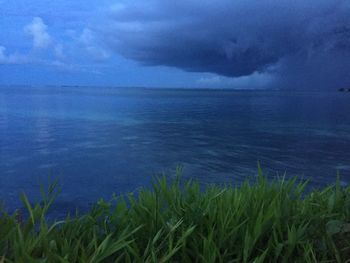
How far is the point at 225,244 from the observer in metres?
3.47

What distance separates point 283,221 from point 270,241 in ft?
1.37

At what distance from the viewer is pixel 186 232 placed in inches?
130

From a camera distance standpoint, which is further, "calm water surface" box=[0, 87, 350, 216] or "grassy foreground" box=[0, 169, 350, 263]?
"calm water surface" box=[0, 87, 350, 216]

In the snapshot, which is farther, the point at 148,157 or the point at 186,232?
the point at 148,157

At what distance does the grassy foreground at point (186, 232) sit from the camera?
125 inches

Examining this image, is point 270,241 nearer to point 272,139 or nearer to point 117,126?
point 272,139

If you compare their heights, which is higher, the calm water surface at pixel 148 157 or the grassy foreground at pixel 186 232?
the grassy foreground at pixel 186 232

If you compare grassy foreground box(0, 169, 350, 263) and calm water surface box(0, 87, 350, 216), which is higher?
grassy foreground box(0, 169, 350, 263)

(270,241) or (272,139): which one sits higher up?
(270,241)

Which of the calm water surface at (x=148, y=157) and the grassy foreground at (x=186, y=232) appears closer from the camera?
the grassy foreground at (x=186, y=232)

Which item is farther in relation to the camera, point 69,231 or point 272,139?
point 272,139

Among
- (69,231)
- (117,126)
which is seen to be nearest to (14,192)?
(69,231)

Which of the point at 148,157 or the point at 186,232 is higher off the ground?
the point at 186,232

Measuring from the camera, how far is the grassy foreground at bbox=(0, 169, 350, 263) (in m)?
3.17
